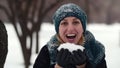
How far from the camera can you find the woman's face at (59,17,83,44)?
351 cm

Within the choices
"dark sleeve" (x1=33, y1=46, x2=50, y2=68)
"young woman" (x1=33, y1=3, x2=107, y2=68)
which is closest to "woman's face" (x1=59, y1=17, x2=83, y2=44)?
"young woman" (x1=33, y1=3, x2=107, y2=68)

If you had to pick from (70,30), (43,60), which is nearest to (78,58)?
(70,30)

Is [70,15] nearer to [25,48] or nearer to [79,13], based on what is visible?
[79,13]

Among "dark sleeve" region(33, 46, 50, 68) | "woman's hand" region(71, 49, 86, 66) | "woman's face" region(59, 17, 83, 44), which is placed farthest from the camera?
"dark sleeve" region(33, 46, 50, 68)

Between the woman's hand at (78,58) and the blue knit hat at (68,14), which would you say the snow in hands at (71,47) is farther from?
the blue knit hat at (68,14)

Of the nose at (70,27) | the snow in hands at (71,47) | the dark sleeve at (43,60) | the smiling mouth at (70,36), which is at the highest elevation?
the nose at (70,27)

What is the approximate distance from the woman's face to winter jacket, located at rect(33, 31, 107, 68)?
110 mm

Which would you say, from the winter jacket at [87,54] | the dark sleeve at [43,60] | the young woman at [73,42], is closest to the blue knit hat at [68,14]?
the young woman at [73,42]

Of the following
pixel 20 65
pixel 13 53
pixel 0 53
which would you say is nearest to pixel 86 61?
pixel 0 53

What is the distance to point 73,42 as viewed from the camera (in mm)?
3527

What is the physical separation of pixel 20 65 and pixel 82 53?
28.6 feet

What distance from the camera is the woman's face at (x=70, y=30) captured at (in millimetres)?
3508

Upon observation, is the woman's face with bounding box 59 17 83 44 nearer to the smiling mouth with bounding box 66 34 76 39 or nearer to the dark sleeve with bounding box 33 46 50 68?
the smiling mouth with bounding box 66 34 76 39

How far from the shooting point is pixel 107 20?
134ft
